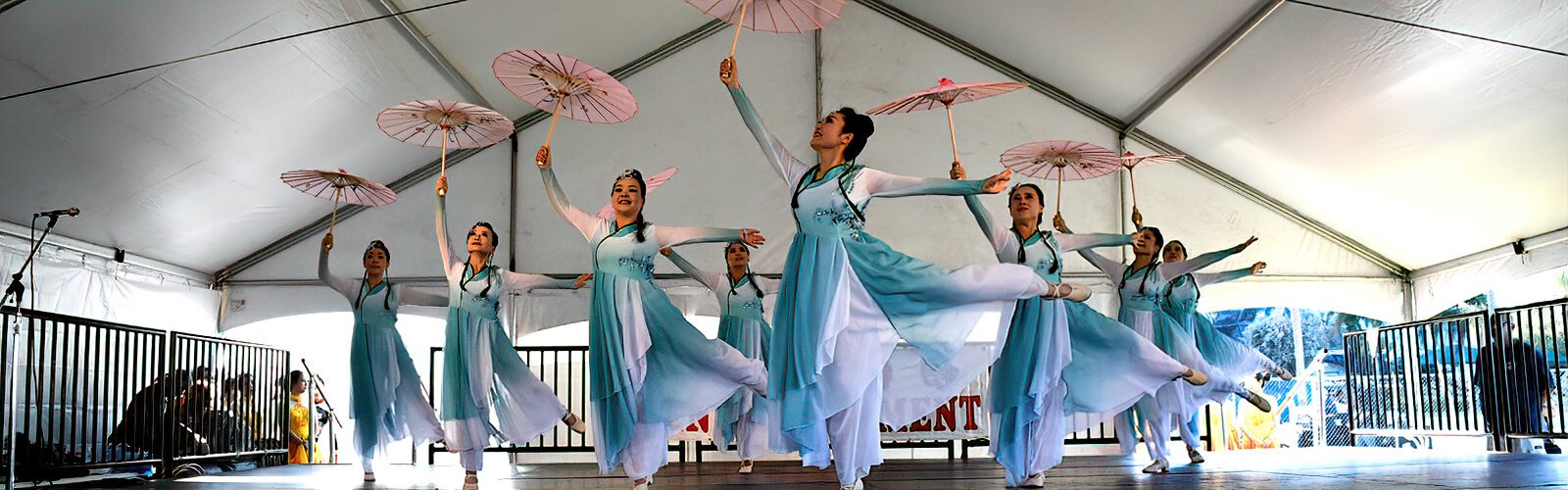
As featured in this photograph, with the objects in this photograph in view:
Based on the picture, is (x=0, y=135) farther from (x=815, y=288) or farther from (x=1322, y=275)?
(x=1322, y=275)

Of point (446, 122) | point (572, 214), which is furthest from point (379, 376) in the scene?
point (572, 214)

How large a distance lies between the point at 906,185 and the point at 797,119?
6.75 m

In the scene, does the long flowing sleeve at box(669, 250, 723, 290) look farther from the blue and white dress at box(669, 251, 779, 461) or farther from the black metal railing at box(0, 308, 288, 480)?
the black metal railing at box(0, 308, 288, 480)

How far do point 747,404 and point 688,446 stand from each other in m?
3.55

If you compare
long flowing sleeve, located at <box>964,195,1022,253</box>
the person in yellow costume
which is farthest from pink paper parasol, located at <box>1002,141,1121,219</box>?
the person in yellow costume

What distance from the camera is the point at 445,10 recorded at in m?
8.57

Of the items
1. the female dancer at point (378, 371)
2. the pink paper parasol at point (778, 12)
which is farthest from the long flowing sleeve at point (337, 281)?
the pink paper parasol at point (778, 12)

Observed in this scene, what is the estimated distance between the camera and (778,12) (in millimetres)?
5273

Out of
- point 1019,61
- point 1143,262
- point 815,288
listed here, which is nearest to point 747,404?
point 1143,262

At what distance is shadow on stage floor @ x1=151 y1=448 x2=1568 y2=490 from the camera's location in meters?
5.05

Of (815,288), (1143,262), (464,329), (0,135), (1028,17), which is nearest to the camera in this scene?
(815,288)

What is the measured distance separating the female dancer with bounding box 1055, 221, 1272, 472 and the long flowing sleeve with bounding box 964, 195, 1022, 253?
936 millimetres

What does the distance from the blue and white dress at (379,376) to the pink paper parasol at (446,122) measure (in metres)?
0.95

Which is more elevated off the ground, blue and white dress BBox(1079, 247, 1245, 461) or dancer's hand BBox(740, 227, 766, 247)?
dancer's hand BBox(740, 227, 766, 247)
